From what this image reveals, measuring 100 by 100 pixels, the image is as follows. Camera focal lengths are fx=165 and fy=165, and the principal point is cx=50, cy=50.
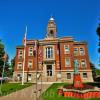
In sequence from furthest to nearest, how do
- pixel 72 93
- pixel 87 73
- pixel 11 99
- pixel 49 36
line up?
pixel 49 36, pixel 87 73, pixel 72 93, pixel 11 99

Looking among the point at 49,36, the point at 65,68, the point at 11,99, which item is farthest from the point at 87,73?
the point at 11,99

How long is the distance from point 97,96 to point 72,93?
274cm

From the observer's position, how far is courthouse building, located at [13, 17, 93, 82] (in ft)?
137

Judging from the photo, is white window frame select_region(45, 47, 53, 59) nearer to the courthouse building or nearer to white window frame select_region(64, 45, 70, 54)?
the courthouse building

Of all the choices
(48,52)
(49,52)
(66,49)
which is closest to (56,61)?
(49,52)

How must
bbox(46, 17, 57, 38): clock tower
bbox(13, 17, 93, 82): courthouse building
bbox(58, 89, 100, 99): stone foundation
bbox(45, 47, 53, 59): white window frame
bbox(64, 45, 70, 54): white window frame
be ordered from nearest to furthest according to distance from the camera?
1. bbox(58, 89, 100, 99): stone foundation
2. bbox(13, 17, 93, 82): courthouse building
3. bbox(45, 47, 53, 59): white window frame
4. bbox(64, 45, 70, 54): white window frame
5. bbox(46, 17, 57, 38): clock tower

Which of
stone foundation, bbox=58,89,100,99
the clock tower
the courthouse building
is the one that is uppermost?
the clock tower

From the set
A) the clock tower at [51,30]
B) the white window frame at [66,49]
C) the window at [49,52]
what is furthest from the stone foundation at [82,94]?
the clock tower at [51,30]

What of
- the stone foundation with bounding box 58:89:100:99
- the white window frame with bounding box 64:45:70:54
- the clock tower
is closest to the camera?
the stone foundation with bounding box 58:89:100:99

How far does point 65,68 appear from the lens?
138 ft

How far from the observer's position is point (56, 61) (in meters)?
42.7

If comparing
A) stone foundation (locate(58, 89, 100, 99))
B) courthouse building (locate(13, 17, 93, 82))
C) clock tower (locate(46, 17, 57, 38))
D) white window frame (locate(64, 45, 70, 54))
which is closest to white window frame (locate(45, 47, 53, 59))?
courthouse building (locate(13, 17, 93, 82))

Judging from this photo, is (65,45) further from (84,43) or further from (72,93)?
(72,93)

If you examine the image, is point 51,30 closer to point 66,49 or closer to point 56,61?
point 66,49
